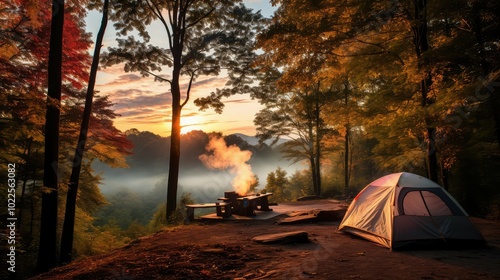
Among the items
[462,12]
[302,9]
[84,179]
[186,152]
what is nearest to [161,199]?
[186,152]

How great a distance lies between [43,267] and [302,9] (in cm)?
1192

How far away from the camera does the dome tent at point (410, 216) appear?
700 cm

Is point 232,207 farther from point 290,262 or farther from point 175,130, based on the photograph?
point 290,262

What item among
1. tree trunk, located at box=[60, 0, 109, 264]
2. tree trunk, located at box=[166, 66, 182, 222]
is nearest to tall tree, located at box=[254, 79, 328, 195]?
tree trunk, located at box=[166, 66, 182, 222]

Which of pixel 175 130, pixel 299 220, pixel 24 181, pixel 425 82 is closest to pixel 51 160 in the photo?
pixel 24 181

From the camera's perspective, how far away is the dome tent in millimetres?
7000

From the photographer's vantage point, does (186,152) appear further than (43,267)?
Yes

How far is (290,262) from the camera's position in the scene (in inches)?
234

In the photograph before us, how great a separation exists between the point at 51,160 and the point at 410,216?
32.1 feet

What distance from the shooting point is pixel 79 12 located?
41.7 ft

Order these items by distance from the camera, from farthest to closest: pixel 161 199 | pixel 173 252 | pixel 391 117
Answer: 1. pixel 161 199
2. pixel 391 117
3. pixel 173 252

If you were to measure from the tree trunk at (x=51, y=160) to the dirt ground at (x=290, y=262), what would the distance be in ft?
6.70

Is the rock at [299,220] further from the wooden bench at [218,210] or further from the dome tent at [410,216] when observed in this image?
the dome tent at [410,216]

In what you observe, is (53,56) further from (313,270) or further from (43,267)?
(313,270)
